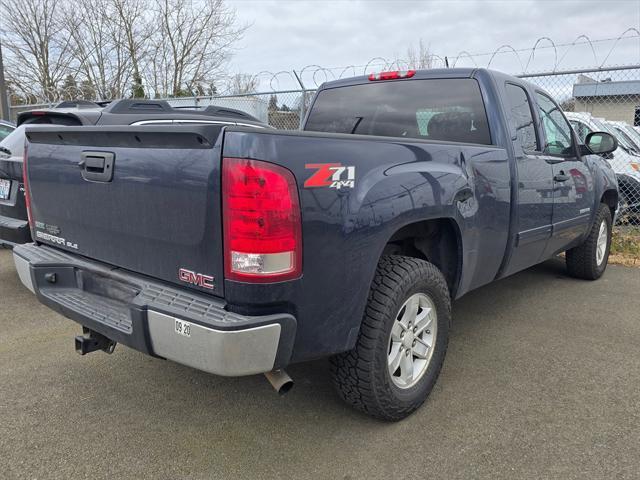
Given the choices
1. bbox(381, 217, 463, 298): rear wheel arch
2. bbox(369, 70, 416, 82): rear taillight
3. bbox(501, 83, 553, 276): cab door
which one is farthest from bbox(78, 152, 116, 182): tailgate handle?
bbox(501, 83, 553, 276): cab door

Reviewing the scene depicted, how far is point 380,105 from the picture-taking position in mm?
3840

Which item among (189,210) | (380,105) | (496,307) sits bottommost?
(496,307)

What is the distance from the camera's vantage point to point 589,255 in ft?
17.1

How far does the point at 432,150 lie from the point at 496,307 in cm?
237

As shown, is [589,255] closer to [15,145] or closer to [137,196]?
[137,196]

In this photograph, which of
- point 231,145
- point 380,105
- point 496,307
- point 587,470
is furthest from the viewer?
point 496,307

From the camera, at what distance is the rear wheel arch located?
2869 mm

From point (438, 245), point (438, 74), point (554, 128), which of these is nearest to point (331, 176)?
point (438, 245)

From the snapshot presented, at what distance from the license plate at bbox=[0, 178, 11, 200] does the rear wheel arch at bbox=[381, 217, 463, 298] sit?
12.2ft

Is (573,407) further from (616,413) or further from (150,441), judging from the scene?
(150,441)

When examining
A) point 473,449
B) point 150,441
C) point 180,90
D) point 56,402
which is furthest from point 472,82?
point 180,90

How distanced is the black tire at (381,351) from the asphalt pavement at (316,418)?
0.54 ft

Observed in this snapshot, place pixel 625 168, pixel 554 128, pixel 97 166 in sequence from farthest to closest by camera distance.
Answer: pixel 625 168
pixel 554 128
pixel 97 166

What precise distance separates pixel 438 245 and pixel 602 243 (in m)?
3.39
